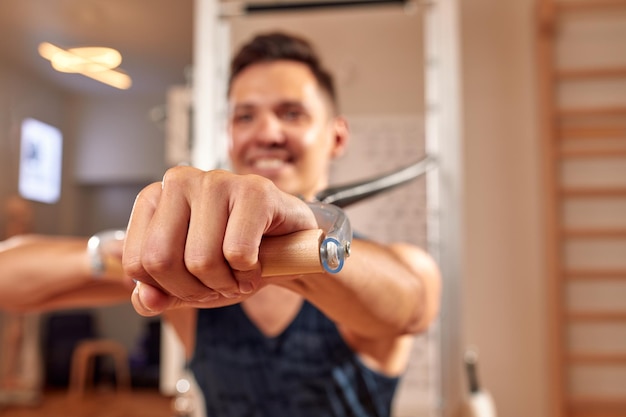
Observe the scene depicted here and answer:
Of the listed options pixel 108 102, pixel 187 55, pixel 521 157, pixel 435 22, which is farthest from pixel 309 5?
pixel 108 102

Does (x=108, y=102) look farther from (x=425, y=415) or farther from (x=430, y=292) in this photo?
(x=430, y=292)

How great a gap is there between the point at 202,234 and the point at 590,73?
2.69 metres

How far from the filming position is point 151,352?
230 inches

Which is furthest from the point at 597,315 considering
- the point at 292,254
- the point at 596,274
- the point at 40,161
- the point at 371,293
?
the point at 40,161

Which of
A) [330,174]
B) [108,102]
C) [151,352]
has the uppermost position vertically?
[108,102]

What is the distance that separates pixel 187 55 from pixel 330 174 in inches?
119

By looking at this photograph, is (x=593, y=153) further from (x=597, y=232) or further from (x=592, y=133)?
(x=597, y=232)

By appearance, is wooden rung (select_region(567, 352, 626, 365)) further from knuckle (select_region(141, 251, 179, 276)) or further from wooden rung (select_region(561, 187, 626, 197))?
knuckle (select_region(141, 251, 179, 276))

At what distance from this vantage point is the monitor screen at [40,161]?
525 centimetres

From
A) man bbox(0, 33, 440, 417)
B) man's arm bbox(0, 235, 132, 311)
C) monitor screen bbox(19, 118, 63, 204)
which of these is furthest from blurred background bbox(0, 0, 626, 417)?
monitor screen bbox(19, 118, 63, 204)

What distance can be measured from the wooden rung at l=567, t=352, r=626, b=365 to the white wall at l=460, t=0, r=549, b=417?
4.7 inches

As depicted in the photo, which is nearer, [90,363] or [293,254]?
[293,254]

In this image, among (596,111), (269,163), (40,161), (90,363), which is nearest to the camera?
(269,163)

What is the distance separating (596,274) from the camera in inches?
102
